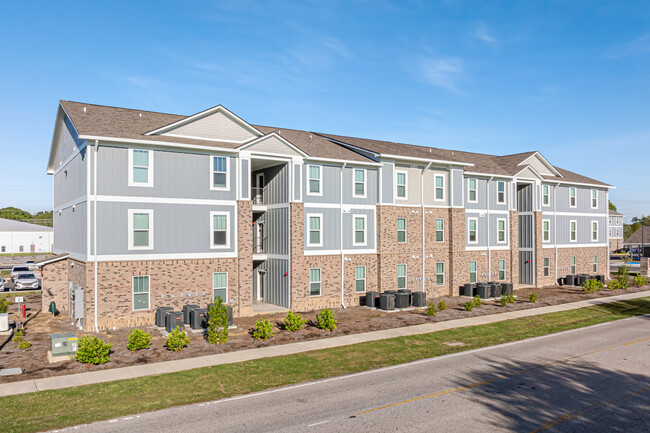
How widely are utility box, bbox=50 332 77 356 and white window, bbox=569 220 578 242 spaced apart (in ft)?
135

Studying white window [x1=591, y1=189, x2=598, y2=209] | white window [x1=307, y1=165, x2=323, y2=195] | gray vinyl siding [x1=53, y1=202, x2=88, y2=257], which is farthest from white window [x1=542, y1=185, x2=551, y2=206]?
gray vinyl siding [x1=53, y1=202, x2=88, y2=257]

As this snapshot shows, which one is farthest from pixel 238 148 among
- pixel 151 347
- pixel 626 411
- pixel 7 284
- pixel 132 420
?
pixel 7 284

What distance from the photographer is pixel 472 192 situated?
36219mm

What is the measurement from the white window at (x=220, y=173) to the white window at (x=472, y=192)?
1943cm

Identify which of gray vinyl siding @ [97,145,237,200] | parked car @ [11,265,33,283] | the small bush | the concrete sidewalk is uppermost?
gray vinyl siding @ [97,145,237,200]

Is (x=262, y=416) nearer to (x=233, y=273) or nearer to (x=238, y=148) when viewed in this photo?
(x=233, y=273)

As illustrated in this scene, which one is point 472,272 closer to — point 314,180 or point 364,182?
point 364,182

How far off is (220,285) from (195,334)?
416cm

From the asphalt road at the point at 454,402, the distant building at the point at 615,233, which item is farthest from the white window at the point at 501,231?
the distant building at the point at 615,233

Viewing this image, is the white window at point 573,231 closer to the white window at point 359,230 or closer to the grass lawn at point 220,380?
the grass lawn at point 220,380

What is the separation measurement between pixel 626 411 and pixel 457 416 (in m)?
4.61

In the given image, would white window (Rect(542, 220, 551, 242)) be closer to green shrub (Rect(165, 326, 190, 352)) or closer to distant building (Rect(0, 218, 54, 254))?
green shrub (Rect(165, 326, 190, 352))

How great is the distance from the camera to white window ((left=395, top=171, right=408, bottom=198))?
3184cm

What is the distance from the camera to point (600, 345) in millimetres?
19953
